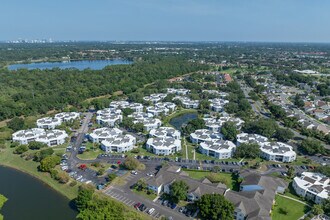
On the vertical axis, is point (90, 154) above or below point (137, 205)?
below

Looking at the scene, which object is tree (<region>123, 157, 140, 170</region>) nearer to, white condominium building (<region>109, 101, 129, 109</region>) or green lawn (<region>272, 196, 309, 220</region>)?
green lawn (<region>272, 196, 309, 220</region>)

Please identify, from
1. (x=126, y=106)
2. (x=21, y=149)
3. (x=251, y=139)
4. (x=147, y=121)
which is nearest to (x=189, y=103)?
(x=126, y=106)

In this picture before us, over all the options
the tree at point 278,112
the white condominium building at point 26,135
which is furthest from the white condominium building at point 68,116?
the tree at point 278,112

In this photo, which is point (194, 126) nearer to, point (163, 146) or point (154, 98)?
point (163, 146)

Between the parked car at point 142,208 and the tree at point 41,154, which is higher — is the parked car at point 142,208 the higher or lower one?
the lower one

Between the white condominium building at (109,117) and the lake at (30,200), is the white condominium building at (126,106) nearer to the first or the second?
the white condominium building at (109,117)

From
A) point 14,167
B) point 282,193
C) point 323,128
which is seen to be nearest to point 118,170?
point 14,167

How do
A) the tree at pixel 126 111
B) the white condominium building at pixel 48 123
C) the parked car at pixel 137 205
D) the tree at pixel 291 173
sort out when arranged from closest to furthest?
1. the parked car at pixel 137 205
2. the tree at pixel 291 173
3. the white condominium building at pixel 48 123
4. the tree at pixel 126 111
